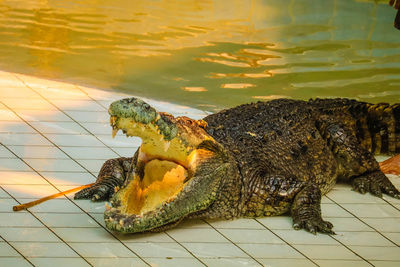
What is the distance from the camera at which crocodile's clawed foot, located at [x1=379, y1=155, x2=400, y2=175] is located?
273 inches

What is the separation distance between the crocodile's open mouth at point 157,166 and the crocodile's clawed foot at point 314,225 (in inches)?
33.0

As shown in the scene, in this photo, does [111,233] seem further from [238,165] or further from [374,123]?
[374,123]

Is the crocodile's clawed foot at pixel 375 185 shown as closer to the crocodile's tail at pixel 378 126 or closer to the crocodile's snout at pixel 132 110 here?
the crocodile's tail at pixel 378 126

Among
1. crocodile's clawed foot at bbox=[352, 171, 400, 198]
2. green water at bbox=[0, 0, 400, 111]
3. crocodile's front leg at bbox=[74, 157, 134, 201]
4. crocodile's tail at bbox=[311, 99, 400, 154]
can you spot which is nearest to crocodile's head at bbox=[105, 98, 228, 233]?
crocodile's front leg at bbox=[74, 157, 134, 201]

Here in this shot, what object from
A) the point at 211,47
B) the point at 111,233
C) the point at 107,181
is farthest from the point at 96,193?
the point at 211,47

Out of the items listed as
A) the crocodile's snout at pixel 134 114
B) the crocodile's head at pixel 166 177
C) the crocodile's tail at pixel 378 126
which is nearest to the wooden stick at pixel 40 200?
the crocodile's head at pixel 166 177

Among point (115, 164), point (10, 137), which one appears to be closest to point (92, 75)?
point (10, 137)

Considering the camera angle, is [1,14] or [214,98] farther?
[1,14]

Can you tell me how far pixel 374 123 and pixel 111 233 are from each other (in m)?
3.15

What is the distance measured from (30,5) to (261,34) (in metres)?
4.45

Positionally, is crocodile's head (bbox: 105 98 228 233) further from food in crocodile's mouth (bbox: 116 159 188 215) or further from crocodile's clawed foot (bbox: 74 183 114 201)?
crocodile's clawed foot (bbox: 74 183 114 201)

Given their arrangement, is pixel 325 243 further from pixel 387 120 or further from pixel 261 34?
pixel 261 34

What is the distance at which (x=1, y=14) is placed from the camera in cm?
1309

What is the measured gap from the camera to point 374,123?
720cm
